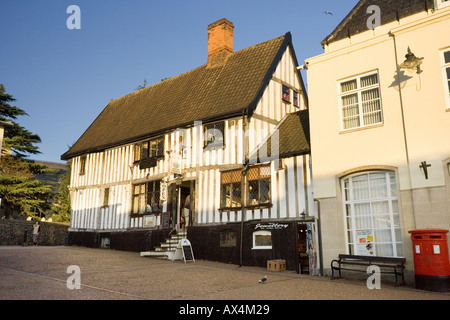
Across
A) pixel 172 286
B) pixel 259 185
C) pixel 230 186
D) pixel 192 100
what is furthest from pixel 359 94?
pixel 192 100

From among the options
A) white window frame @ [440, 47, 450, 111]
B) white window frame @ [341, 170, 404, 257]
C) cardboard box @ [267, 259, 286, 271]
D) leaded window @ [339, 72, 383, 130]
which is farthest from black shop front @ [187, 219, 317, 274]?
white window frame @ [440, 47, 450, 111]

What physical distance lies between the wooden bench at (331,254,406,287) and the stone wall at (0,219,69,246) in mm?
21458

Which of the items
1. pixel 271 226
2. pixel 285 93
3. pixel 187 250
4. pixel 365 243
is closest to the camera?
pixel 365 243

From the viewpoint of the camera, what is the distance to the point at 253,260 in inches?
478

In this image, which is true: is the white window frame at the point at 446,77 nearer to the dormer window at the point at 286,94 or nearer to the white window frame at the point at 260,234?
the white window frame at the point at 260,234

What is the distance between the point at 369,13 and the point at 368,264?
7.07m

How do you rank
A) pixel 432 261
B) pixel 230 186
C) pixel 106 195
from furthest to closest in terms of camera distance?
pixel 106 195, pixel 230 186, pixel 432 261

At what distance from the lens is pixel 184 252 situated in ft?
42.1

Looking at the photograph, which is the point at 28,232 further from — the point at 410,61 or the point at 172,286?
the point at 410,61

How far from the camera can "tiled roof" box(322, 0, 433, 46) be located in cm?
973

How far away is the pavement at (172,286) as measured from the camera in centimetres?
643

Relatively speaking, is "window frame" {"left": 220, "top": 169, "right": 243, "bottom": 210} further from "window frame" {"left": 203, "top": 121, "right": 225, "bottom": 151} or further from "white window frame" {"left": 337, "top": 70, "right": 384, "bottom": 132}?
"white window frame" {"left": 337, "top": 70, "right": 384, "bottom": 132}

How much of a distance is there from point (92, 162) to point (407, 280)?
16.3 m

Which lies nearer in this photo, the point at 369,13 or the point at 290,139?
the point at 369,13
